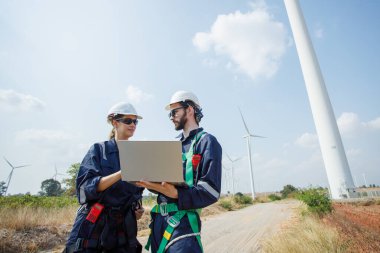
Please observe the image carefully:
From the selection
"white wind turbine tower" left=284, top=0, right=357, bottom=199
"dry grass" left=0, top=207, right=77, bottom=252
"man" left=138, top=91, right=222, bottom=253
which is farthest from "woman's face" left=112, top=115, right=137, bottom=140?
"white wind turbine tower" left=284, top=0, right=357, bottom=199

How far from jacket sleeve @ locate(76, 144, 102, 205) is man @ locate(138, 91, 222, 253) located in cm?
73

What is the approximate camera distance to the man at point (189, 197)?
2.26m

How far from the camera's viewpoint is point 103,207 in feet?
9.33

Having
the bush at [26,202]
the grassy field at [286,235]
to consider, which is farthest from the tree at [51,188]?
the grassy field at [286,235]

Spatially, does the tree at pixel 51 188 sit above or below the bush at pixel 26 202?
above

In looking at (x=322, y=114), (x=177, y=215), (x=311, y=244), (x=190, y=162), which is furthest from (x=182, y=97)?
(x=322, y=114)

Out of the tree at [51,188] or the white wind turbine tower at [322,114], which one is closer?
the white wind turbine tower at [322,114]

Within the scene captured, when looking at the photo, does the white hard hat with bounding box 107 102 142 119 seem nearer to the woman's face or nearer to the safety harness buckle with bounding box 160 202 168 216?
the woman's face

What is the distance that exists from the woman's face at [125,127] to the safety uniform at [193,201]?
1.16 m

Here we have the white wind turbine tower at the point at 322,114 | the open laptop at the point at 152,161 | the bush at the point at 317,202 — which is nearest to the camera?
the open laptop at the point at 152,161

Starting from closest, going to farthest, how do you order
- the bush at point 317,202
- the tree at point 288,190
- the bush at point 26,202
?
1. the bush at point 317,202
2. the bush at point 26,202
3. the tree at point 288,190

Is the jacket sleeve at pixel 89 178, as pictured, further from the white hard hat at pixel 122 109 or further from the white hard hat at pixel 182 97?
the white hard hat at pixel 182 97

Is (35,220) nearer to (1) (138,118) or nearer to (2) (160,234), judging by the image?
(1) (138,118)

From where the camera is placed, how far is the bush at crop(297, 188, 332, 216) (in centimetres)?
1475
